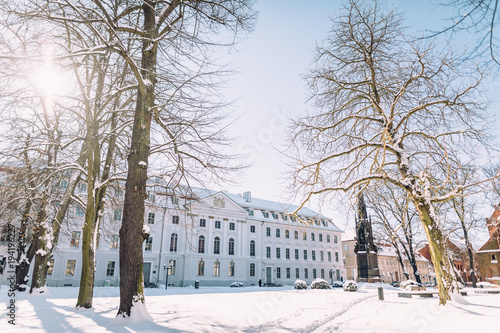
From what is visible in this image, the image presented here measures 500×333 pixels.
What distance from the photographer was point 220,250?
43281 millimetres

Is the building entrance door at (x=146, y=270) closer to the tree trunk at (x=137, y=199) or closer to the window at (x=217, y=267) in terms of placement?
the window at (x=217, y=267)

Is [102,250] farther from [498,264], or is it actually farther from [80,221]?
[498,264]

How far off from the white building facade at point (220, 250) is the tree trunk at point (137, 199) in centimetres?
2263

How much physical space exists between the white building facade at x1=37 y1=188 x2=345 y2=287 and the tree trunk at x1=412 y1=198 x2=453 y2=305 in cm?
1969

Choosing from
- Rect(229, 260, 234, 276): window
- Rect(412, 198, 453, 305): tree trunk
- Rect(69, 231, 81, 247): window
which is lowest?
Rect(229, 260, 234, 276): window

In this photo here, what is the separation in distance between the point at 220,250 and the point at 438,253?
35.6m

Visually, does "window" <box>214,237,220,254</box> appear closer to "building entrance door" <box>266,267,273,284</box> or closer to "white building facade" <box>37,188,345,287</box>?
"white building facade" <box>37,188,345,287</box>

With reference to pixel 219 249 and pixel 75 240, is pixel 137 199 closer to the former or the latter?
pixel 75 240

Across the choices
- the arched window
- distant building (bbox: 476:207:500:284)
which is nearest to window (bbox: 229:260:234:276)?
the arched window

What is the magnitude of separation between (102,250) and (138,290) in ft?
101

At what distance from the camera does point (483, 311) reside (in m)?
9.30

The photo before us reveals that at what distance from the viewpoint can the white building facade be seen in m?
33.4

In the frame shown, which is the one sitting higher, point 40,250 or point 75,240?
point 75,240

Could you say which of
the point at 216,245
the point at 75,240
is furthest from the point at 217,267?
the point at 75,240
